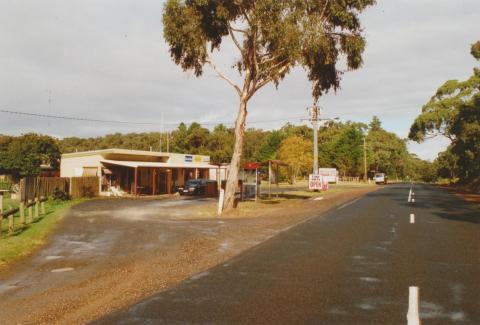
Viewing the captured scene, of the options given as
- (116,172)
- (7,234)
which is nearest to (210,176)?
(116,172)

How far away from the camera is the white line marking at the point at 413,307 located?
511 centimetres

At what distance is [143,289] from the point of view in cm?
697

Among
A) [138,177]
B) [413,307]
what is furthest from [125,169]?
[413,307]

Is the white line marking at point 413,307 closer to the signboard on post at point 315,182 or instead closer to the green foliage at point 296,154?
the signboard on post at point 315,182

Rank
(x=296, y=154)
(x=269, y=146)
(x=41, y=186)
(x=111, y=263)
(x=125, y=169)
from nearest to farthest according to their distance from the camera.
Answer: (x=111, y=263) → (x=41, y=186) → (x=125, y=169) → (x=296, y=154) → (x=269, y=146)

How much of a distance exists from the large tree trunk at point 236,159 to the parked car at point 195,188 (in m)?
15.5

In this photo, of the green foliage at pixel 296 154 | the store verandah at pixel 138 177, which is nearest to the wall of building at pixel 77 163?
the store verandah at pixel 138 177

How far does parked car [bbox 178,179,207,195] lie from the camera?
3759 centimetres

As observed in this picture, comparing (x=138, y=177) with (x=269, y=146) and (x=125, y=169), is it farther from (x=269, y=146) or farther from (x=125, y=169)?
(x=269, y=146)

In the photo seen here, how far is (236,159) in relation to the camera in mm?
22438

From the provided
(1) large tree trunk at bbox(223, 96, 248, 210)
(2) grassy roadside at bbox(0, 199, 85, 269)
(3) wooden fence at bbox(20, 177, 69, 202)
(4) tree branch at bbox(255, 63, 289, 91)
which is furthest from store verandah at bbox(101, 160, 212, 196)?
(2) grassy roadside at bbox(0, 199, 85, 269)

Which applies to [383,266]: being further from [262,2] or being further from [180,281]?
[262,2]

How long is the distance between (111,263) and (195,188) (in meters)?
28.2

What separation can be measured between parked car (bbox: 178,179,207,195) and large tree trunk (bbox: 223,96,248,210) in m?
15.5
